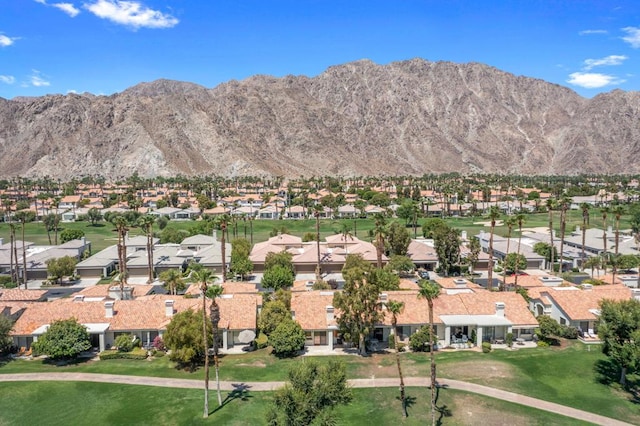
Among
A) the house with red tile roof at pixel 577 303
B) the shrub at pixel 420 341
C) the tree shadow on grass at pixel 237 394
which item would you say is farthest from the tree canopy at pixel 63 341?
the house with red tile roof at pixel 577 303

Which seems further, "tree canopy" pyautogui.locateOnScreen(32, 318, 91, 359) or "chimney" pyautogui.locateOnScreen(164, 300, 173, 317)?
"chimney" pyautogui.locateOnScreen(164, 300, 173, 317)

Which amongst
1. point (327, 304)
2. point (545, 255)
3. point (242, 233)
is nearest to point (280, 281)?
point (327, 304)

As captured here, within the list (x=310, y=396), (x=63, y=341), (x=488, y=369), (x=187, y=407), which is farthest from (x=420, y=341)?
(x=63, y=341)

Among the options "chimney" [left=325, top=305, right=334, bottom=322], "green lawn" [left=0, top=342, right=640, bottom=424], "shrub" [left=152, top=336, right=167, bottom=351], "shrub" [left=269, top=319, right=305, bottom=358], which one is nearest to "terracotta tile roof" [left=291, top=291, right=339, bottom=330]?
"chimney" [left=325, top=305, right=334, bottom=322]

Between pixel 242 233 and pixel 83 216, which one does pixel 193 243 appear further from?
pixel 83 216

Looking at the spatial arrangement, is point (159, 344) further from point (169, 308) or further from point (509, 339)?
point (509, 339)

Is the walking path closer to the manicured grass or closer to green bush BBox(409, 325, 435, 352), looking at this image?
the manicured grass
